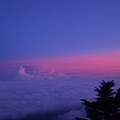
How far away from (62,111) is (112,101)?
183 metres

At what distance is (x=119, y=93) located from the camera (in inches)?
724

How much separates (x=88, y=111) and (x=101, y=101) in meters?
1.37

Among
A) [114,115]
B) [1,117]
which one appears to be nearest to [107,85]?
[114,115]

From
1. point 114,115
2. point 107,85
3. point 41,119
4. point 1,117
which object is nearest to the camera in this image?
point 114,115

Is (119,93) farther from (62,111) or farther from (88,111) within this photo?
(62,111)

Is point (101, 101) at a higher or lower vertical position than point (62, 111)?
higher

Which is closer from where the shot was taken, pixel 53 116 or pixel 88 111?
pixel 88 111

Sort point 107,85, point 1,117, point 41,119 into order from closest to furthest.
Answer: point 107,85 → point 1,117 → point 41,119

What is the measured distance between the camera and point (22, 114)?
199m

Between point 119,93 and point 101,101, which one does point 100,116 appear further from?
point 119,93

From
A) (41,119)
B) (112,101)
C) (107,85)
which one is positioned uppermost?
(107,85)

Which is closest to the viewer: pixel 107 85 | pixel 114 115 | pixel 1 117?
pixel 114 115

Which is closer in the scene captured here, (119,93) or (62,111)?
(119,93)

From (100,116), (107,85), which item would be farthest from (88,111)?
(107,85)
